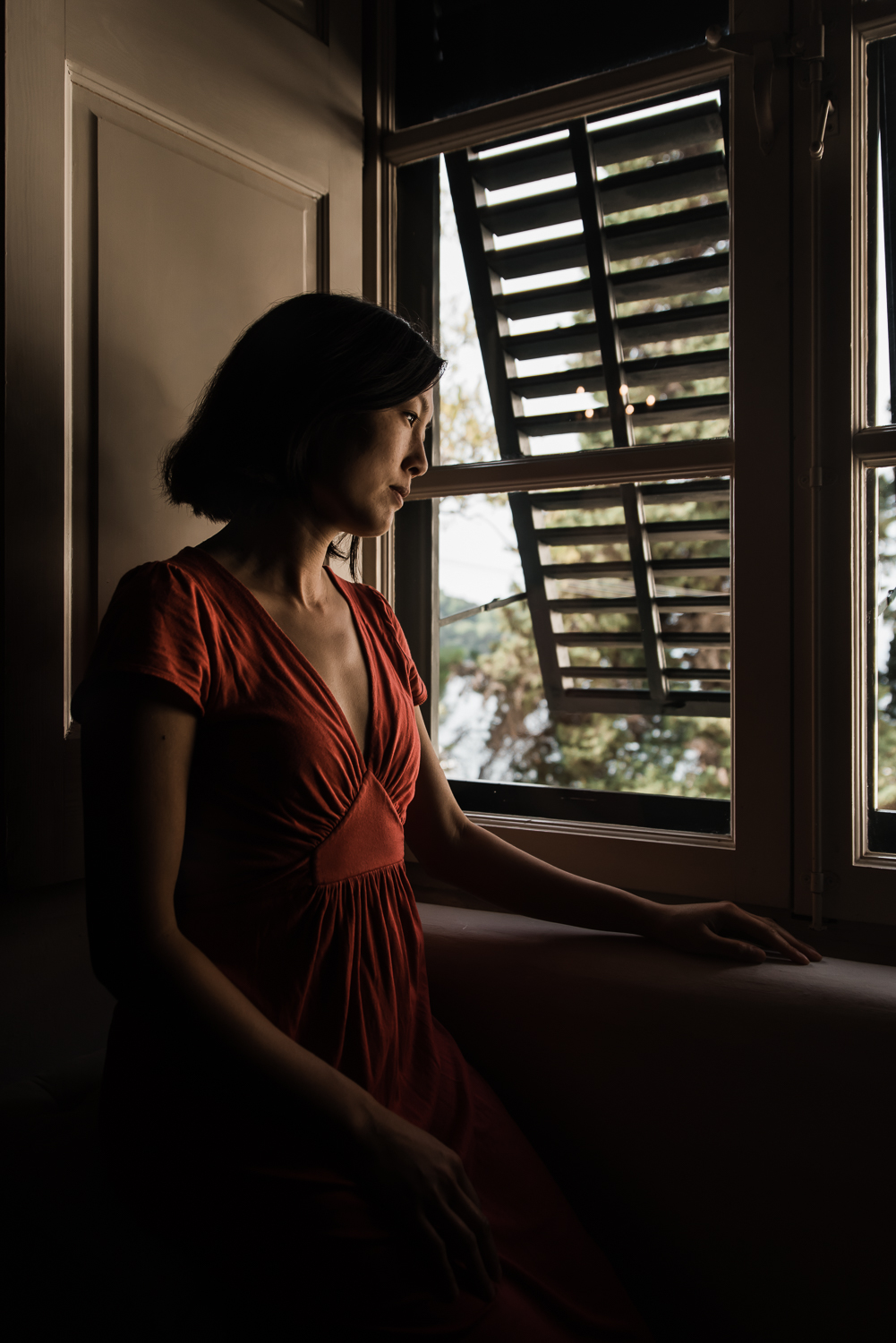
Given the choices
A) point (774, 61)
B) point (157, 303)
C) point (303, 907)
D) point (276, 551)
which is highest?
point (774, 61)

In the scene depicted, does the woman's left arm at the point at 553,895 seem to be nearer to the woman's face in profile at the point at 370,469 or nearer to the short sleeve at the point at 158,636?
the woman's face in profile at the point at 370,469

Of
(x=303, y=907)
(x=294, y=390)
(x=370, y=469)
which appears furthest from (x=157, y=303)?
(x=303, y=907)

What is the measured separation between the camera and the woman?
868 millimetres

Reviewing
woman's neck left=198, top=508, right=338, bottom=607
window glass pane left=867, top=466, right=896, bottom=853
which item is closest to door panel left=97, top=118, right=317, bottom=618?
woman's neck left=198, top=508, right=338, bottom=607

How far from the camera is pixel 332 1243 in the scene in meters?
0.85

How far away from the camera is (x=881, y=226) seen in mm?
1438

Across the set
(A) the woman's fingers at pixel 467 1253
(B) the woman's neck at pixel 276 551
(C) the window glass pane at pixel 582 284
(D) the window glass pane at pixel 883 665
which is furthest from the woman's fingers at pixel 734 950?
(C) the window glass pane at pixel 582 284

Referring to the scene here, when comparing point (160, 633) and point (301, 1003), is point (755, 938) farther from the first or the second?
point (160, 633)

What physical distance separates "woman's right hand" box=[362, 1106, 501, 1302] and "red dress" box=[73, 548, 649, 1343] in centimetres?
2

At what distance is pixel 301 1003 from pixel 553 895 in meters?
0.44

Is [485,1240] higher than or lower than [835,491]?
lower

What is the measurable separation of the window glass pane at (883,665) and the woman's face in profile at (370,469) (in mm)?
756

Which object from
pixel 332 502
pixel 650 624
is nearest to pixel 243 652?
pixel 332 502

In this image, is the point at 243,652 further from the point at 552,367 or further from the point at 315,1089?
the point at 552,367
